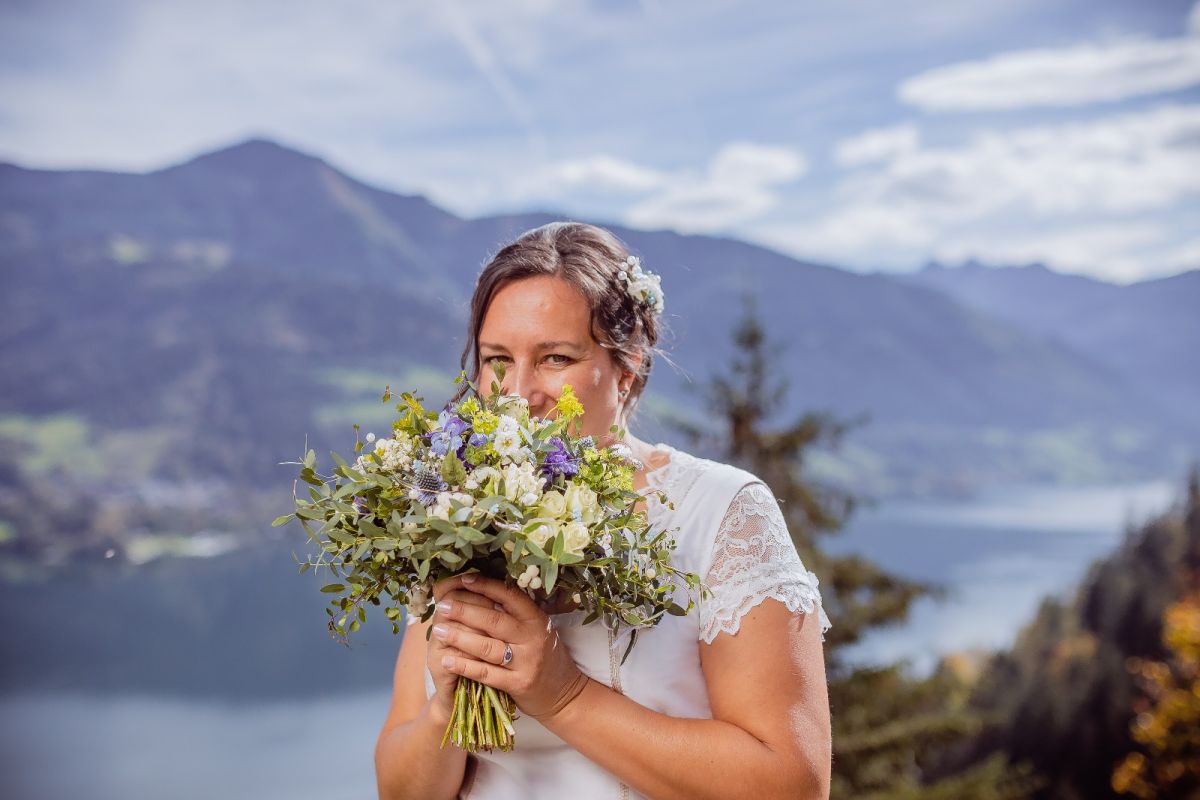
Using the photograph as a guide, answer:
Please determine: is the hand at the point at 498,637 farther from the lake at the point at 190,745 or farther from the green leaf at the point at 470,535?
the lake at the point at 190,745

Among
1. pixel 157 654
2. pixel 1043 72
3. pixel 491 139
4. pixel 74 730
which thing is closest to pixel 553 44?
pixel 491 139

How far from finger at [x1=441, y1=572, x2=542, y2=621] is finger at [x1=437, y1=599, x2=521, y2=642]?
1 centimetres

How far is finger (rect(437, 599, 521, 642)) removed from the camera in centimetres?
147

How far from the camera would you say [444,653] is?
152 cm

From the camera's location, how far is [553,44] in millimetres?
27031

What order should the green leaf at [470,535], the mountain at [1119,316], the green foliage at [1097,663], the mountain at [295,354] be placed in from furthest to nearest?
the mountain at [1119,316] < the mountain at [295,354] < the green foliage at [1097,663] < the green leaf at [470,535]

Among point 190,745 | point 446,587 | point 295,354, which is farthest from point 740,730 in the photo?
point 295,354

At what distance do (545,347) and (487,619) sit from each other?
517 mm

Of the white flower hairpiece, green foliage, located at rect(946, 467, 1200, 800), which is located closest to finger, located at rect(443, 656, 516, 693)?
the white flower hairpiece

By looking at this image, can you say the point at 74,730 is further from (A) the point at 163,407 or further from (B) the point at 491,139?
(B) the point at 491,139

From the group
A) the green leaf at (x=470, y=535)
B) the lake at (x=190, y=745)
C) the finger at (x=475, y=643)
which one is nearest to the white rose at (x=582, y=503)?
the green leaf at (x=470, y=535)

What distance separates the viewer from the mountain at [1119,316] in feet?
154

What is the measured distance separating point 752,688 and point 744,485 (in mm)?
369

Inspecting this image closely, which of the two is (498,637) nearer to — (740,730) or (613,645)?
(613,645)
